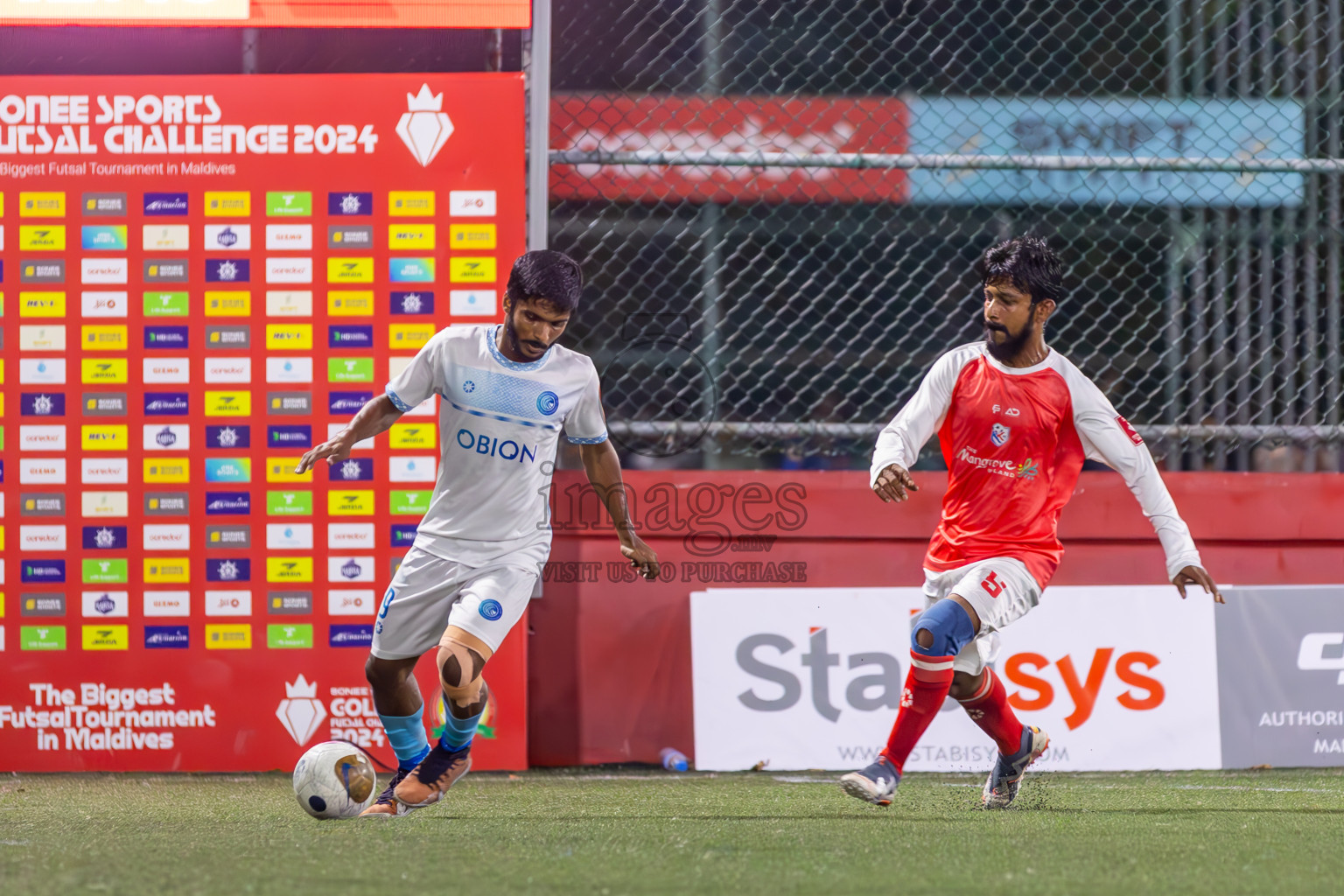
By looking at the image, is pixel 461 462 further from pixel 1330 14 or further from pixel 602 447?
pixel 1330 14

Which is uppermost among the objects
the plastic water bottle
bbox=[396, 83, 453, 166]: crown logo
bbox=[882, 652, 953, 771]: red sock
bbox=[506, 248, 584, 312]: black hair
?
bbox=[396, 83, 453, 166]: crown logo

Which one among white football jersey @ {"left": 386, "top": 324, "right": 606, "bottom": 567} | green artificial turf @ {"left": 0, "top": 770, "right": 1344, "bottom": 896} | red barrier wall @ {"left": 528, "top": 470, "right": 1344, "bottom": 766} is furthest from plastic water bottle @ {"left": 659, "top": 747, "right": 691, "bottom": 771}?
white football jersey @ {"left": 386, "top": 324, "right": 606, "bottom": 567}

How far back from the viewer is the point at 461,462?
4.11 m

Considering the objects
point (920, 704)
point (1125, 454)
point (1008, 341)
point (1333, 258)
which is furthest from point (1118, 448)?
point (1333, 258)

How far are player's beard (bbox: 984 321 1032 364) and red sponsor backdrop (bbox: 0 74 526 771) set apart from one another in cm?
228

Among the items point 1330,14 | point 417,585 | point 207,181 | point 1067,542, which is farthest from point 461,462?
point 1330,14

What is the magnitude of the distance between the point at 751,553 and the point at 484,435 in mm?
2190

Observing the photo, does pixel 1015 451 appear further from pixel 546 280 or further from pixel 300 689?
pixel 300 689

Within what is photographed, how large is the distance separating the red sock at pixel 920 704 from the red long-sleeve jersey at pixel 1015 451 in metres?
0.36

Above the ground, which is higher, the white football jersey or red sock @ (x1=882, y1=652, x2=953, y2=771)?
the white football jersey

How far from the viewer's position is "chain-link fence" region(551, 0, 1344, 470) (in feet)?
20.6

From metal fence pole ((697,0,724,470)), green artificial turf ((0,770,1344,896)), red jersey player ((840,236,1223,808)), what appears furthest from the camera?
metal fence pole ((697,0,724,470))

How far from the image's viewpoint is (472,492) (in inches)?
161

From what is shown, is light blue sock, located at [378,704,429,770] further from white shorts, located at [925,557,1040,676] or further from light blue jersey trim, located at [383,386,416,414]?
white shorts, located at [925,557,1040,676]
